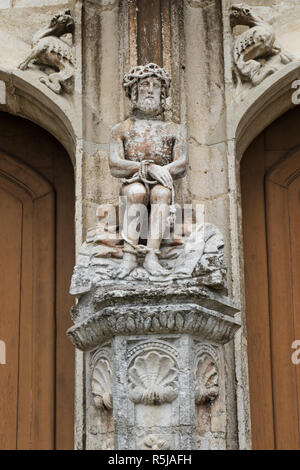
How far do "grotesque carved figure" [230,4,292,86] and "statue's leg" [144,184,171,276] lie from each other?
3.97ft

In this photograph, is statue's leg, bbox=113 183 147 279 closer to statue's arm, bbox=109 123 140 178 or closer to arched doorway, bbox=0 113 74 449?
statue's arm, bbox=109 123 140 178

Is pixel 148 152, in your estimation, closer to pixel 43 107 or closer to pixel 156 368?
pixel 43 107

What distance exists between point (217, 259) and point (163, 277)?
12.0 inches

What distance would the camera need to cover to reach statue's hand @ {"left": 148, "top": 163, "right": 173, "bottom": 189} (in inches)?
295

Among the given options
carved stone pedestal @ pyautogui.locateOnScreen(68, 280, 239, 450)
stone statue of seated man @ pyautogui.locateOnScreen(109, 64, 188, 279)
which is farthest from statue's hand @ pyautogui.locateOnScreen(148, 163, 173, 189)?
carved stone pedestal @ pyautogui.locateOnScreen(68, 280, 239, 450)

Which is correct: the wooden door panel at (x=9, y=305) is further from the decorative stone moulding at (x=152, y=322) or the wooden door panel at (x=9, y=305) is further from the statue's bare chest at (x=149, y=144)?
the statue's bare chest at (x=149, y=144)

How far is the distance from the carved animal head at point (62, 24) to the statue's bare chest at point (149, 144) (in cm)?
109

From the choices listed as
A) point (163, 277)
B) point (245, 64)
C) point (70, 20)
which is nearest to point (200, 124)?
point (245, 64)

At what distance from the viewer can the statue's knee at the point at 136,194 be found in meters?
7.45

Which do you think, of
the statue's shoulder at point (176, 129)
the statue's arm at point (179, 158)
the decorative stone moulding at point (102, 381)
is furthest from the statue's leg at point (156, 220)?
the decorative stone moulding at point (102, 381)

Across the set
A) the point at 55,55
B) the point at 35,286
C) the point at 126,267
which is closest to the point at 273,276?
the point at 35,286

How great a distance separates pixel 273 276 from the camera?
852 centimetres

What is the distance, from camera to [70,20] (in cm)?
852

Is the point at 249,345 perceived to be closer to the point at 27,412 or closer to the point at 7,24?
the point at 27,412
